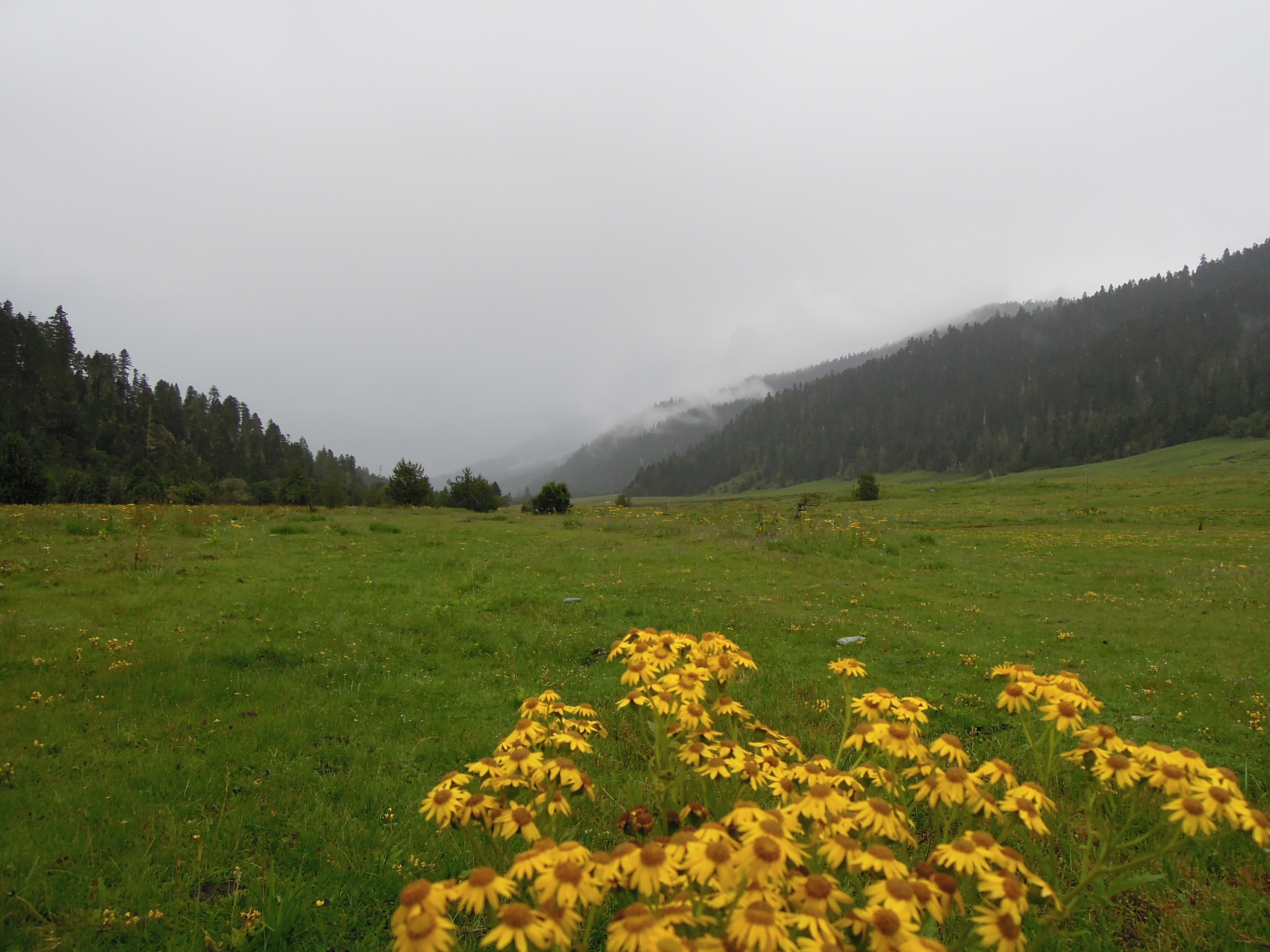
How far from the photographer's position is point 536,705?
3.82 metres

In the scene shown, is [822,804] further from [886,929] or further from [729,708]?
[729,708]

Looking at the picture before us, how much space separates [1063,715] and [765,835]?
89.1 inches

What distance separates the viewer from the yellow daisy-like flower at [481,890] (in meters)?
2.08

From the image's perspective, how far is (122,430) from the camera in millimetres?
86812

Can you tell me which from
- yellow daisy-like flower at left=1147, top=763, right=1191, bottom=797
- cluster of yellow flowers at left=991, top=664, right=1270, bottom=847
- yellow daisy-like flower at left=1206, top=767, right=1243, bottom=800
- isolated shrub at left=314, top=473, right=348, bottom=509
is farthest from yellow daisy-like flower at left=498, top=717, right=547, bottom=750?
isolated shrub at left=314, top=473, right=348, bottom=509

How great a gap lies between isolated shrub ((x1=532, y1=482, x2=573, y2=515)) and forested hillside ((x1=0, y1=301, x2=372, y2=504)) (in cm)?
2914

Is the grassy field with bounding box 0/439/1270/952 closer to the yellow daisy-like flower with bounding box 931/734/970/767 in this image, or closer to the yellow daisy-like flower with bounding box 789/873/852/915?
the yellow daisy-like flower with bounding box 931/734/970/767

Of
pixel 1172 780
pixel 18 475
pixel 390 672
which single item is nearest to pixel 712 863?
pixel 1172 780

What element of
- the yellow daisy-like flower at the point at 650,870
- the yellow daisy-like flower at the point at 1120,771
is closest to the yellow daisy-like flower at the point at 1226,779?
the yellow daisy-like flower at the point at 1120,771

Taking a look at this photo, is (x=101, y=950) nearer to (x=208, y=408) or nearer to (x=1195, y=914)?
(x=1195, y=914)

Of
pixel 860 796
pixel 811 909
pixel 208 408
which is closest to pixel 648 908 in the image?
pixel 811 909

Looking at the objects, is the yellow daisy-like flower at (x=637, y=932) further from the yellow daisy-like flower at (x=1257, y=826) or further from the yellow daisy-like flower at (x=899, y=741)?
the yellow daisy-like flower at (x=1257, y=826)

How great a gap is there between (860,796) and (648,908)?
1523 mm

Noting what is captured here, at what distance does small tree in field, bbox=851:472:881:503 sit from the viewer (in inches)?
2512
